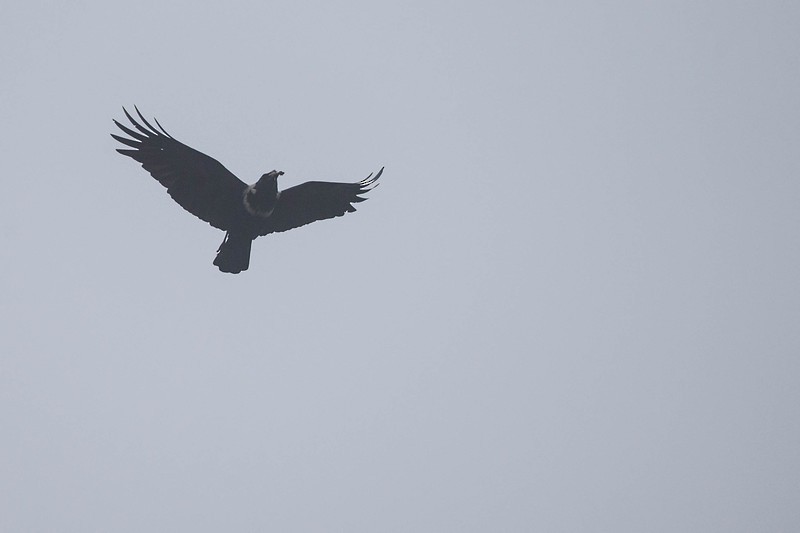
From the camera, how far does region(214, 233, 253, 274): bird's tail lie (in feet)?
A: 62.9

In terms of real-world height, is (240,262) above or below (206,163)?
below

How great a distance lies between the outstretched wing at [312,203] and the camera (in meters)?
20.0

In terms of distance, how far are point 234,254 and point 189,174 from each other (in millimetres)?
1478

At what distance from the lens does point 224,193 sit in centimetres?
1930

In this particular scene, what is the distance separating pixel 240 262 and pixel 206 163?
5.60ft

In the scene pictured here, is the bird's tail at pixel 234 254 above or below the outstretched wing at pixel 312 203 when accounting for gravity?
below

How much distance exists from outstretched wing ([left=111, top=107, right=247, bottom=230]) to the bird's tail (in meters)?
0.26

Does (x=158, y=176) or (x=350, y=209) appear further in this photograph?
(x=350, y=209)

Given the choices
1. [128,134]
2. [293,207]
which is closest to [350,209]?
[293,207]

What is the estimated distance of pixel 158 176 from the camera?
744 inches

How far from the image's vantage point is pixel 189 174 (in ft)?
62.5

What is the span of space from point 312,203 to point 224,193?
1.71 metres

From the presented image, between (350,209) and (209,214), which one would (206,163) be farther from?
(350,209)

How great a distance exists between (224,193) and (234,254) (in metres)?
1.01
